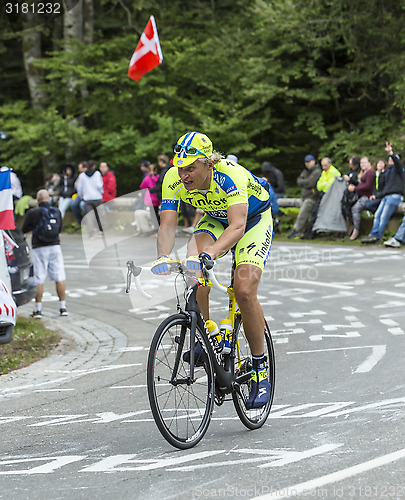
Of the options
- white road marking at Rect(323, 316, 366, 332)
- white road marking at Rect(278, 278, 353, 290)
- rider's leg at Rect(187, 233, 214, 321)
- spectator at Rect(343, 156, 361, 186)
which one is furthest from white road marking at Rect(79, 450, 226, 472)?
spectator at Rect(343, 156, 361, 186)

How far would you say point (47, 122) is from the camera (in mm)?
30750

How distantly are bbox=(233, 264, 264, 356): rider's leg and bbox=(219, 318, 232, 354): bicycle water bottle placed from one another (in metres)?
0.12

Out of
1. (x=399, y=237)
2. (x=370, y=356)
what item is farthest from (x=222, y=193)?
(x=399, y=237)

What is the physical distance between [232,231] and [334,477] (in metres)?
1.68

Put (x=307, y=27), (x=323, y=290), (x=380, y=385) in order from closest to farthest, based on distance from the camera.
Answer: (x=380, y=385) → (x=323, y=290) → (x=307, y=27)

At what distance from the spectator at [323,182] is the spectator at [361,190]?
2.56ft

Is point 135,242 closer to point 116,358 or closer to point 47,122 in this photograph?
point 116,358

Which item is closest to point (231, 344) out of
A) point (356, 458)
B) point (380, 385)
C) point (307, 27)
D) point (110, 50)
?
point (356, 458)

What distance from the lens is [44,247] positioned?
12.4 metres

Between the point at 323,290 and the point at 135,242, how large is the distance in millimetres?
2949

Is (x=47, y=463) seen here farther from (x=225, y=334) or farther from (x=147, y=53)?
(x=147, y=53)

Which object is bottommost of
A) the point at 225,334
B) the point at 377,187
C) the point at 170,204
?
the point at 377,187

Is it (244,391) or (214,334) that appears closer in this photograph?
(214,334)

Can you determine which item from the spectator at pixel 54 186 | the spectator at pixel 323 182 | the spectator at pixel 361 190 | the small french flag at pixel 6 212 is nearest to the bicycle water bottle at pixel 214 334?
the small french flag at pixel 6 212
